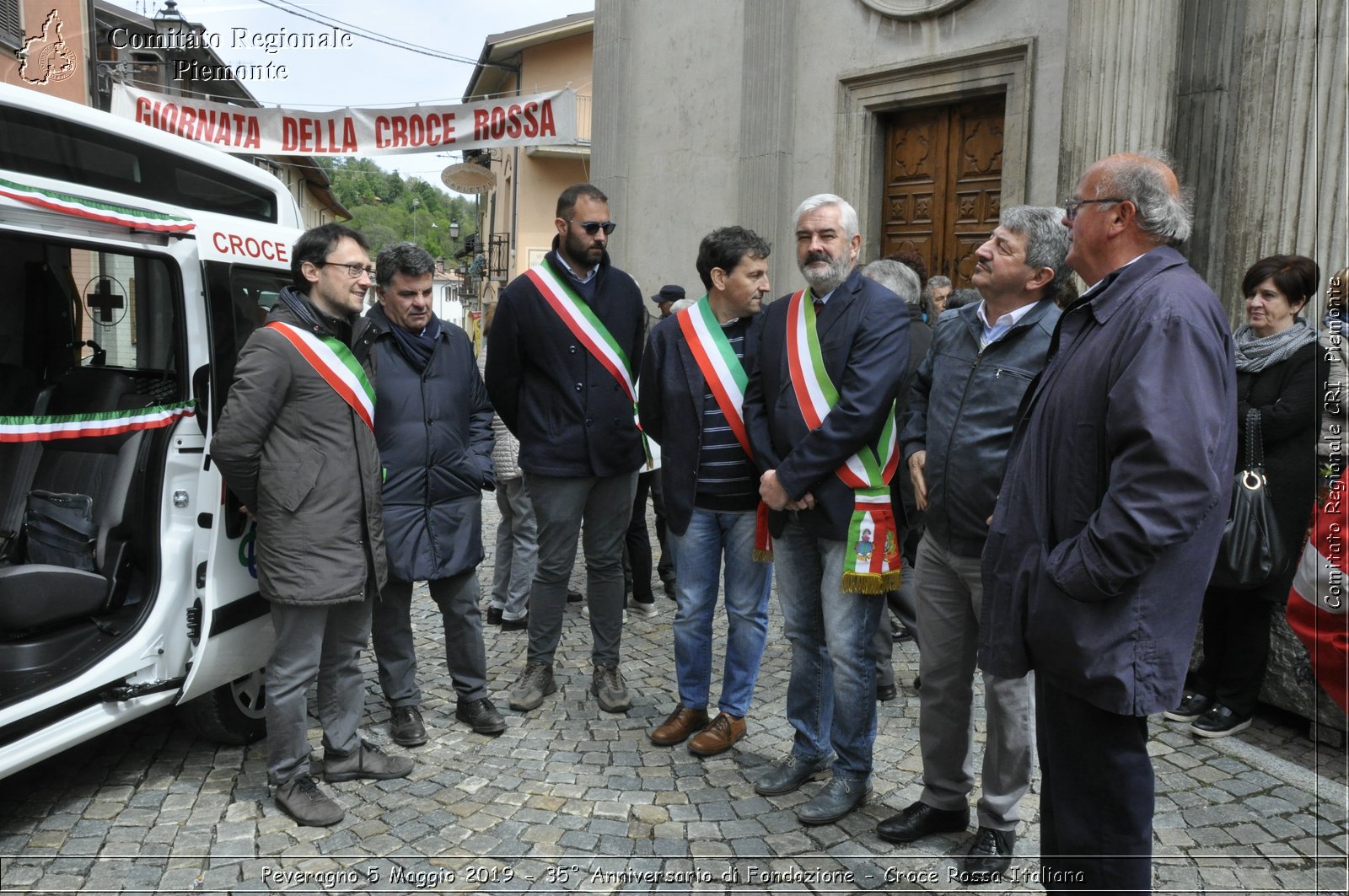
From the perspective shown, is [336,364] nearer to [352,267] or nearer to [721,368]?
[352,267]

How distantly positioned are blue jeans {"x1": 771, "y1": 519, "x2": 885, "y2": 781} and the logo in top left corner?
44.9 ft

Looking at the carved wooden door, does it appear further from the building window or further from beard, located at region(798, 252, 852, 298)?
the building window

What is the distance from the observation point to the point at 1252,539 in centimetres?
408

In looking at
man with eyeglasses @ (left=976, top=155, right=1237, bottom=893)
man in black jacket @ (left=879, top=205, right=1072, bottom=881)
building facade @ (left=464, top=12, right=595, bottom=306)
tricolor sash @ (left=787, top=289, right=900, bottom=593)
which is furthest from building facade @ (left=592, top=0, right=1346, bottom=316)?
building facade @ (left=464, top=12, right=595, bottom=306)

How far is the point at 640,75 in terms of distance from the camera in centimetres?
1126

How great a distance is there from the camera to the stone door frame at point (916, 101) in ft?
25.4

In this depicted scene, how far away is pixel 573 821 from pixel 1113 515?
87.5 inches

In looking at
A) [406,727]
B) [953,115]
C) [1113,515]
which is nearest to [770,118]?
[953,115]

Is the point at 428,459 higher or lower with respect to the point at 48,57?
lower

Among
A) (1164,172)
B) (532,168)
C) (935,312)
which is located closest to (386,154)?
(935,312)

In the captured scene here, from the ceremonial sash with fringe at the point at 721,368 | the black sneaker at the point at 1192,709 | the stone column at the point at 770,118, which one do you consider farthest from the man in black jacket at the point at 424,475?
the stone column at the point at 770,118

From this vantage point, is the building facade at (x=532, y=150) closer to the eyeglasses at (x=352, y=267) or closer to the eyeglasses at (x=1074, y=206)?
the eyeglasses at (x=352, y=267)

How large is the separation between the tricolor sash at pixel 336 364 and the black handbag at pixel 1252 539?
136 inches

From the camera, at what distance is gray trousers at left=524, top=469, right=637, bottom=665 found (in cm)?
446
